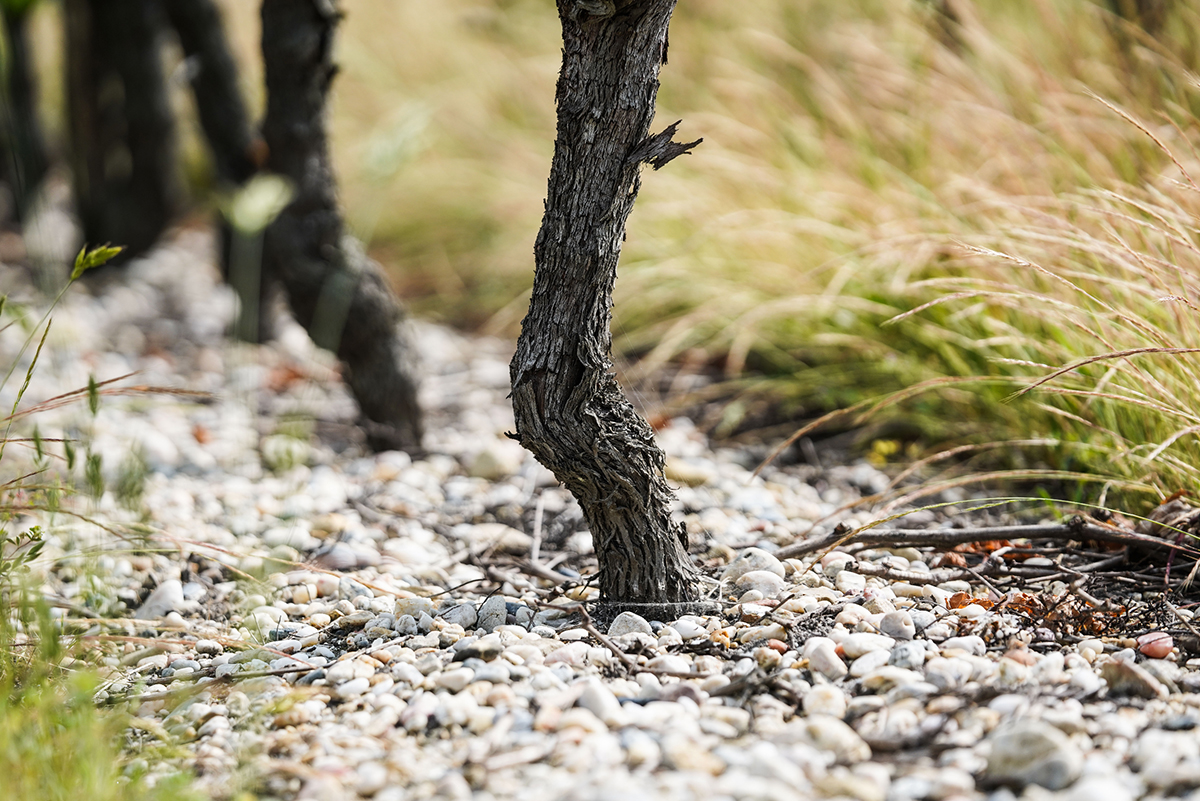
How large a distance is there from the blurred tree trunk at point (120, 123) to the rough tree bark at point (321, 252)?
170 cm

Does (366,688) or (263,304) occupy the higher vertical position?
(263,304)

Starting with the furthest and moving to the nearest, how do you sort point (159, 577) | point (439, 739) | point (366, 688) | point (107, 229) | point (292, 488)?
point (107, 229)
point (292, 488)
point (159, 577)
point (366, 688)
point (439, 739)

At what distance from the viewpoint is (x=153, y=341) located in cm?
346

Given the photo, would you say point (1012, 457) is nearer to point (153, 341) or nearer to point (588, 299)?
point (588, 299)

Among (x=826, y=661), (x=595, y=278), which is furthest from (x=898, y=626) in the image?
(x=595, y=278)

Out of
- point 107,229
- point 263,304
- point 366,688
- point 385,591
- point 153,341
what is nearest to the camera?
point 366,688

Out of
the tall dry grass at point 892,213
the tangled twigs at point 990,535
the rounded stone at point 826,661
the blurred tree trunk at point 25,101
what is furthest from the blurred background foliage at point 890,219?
the blurred tree trunk at point 25,101

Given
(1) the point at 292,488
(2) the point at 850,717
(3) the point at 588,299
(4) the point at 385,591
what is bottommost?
(2) the point at 850,717

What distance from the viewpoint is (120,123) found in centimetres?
A: 394

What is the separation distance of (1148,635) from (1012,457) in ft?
2.86

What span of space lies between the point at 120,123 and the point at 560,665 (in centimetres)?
361

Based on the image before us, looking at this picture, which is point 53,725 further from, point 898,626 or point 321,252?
point 321,252

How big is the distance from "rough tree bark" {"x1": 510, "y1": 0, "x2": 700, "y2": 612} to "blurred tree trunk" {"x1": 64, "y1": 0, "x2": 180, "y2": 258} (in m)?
2.90

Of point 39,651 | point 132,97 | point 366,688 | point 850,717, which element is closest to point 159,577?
point 39,651
